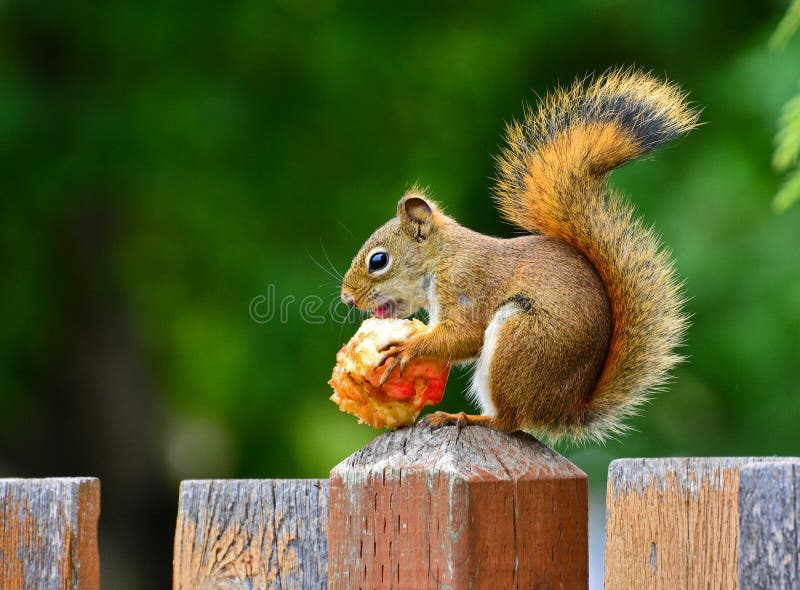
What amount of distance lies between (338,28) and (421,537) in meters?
3.15

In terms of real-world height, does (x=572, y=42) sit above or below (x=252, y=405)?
above

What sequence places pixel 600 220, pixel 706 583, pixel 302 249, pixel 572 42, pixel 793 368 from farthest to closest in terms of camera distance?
pixel 302 249 → pixel 572 42 → pixel 793 368 → pixel 600 220 → pixel 706 583

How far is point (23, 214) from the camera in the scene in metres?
4.32

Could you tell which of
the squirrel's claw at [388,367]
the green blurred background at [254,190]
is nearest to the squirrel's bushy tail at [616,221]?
the squirrel's claw at [388,367]

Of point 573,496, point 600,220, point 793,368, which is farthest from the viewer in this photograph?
point 793,368

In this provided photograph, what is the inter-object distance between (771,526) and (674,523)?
0.30 metres

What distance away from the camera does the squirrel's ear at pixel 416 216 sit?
7.29 feet

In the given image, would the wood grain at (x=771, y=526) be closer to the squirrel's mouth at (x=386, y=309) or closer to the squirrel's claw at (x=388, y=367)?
the squirrel's claw at (x=388, y=367)

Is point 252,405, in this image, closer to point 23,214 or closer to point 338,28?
point 23,214

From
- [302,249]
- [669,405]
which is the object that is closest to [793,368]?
[669,405]

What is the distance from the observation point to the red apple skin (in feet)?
5.54

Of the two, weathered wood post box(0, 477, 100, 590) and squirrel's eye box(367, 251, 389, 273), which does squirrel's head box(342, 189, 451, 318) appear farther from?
weathered wood post box(0, 477, 100, 590)

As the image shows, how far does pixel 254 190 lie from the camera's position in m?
4.35

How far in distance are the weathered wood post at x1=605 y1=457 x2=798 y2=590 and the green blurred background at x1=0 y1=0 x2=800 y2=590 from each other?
2223mm
